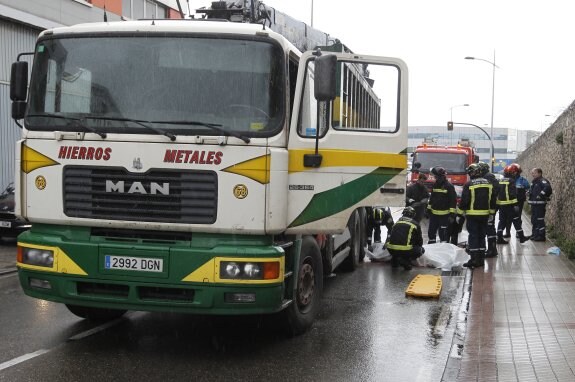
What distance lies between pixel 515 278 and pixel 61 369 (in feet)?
22.8

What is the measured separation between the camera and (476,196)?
35.8 ft

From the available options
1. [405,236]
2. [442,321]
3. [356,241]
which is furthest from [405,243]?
→ [442,321]

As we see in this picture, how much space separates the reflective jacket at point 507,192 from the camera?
45.4 feet

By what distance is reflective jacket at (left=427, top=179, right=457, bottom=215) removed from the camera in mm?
12711

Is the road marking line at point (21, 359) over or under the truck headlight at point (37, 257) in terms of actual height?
under

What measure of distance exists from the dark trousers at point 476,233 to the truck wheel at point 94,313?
618cm

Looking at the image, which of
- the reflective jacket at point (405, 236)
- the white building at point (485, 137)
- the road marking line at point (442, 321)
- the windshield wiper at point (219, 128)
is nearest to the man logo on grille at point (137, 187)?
the windshield wiper at point (219, 128)

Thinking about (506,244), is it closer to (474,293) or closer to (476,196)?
(476,196)

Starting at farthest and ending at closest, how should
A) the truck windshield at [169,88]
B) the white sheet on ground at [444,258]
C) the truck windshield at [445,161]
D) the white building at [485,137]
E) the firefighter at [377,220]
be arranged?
the white building at [485,137] → the truck windshield at [445,161] → the firefighter at [377,220] → the white sheet on ground at [444,258] → the truck windshield at [169,88]

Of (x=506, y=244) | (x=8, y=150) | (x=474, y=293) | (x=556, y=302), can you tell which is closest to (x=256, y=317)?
(x=474, y=293)

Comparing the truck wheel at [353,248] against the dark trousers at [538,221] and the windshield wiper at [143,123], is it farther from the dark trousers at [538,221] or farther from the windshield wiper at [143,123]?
the dark trousers at [538,221]

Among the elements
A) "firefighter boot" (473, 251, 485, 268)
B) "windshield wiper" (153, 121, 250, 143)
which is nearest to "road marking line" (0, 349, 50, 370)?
"windshield wiper" (153, 121, 250, 143)

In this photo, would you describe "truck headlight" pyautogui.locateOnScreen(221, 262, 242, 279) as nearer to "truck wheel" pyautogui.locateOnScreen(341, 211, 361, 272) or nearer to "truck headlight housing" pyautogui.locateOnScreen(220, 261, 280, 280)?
"truck headlight housing" pyautogui.locateOnScreen(220, 261, 280, 280)

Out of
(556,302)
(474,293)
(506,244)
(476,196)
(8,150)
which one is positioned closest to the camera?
(556,302)
